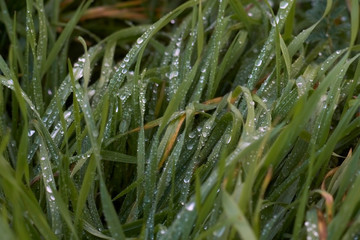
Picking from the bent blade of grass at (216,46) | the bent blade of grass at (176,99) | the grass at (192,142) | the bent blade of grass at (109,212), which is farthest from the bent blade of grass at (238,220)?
the bent blade of grass at (216,46)

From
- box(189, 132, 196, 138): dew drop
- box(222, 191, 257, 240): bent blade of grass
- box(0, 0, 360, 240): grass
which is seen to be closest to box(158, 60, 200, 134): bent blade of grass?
box(0, 0, 360, 240): grass

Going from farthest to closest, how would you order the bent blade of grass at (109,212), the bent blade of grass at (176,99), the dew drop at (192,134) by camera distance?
the dew drop at (192,134)
the bent blade of grass at (176,99)
the bent blade of grass at (109,212)

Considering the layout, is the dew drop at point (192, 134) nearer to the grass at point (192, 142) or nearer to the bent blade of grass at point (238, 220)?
the grass at point (192, 142)

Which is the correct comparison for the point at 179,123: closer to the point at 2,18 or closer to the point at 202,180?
the point at 202,180

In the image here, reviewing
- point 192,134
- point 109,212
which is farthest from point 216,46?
point 109,212

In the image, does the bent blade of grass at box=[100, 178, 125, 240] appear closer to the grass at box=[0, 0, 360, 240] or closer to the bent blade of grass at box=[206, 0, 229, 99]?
the grass at box=[0, 0, 360, 240]

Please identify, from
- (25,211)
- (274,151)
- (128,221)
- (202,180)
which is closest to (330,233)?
(274,151)

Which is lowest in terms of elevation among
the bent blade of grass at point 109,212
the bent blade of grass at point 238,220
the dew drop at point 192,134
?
the dew drop at point 192,134

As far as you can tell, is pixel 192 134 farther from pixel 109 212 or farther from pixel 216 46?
pixel 109 212
